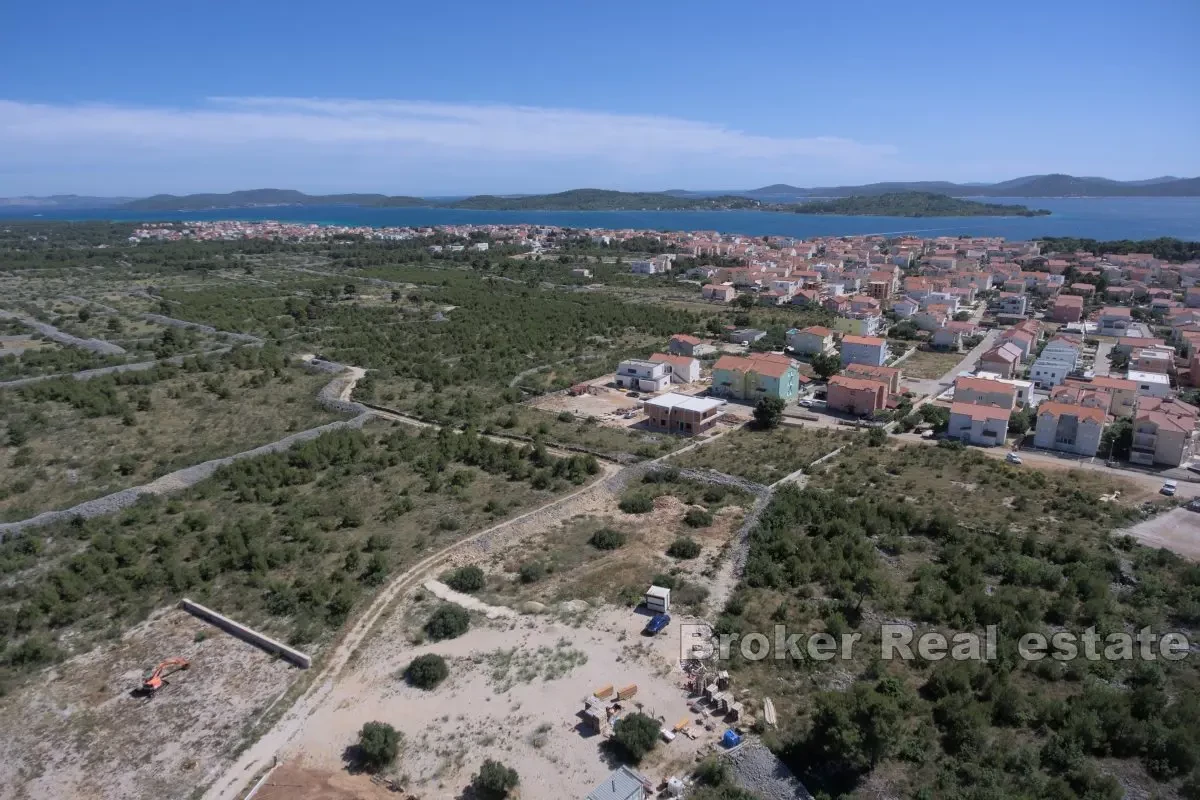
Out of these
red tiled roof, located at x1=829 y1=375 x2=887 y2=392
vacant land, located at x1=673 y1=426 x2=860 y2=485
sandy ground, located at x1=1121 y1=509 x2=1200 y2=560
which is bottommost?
sandy ground, located at x1=1121 y1=509 x2=1200 y2=560

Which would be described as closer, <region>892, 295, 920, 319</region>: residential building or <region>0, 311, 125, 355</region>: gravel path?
<region>0, 311, 125, 355</region>: gravel path

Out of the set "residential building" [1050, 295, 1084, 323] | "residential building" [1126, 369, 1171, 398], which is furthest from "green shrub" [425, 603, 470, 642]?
"residential building" [1050, 295, 1084, 323]

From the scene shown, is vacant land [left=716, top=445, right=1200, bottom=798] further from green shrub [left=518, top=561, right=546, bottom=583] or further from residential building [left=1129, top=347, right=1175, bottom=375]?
residential building [left=1129, top=347, right=1175, bottom=375]

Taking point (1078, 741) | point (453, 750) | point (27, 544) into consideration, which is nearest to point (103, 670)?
point (27, 544)

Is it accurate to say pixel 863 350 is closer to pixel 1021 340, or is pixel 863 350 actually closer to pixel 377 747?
pixel 1021 340

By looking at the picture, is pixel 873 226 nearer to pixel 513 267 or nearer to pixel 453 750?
pixel 513 267

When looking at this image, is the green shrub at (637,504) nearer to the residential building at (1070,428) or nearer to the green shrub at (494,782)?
the green shrub at (494,782)

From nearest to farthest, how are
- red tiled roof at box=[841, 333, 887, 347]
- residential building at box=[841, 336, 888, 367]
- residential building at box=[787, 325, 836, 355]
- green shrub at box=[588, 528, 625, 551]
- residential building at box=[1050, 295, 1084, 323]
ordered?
green shrub at box=[588, 528, 625, 551]
red tiled roof at box=[841, 333, 887, 347]
residential building at box=[841, 336, 888, 367]
residential building at box=[787, 325, 836, 355]
residential building at box=[1050, 295, 1084, 323]
